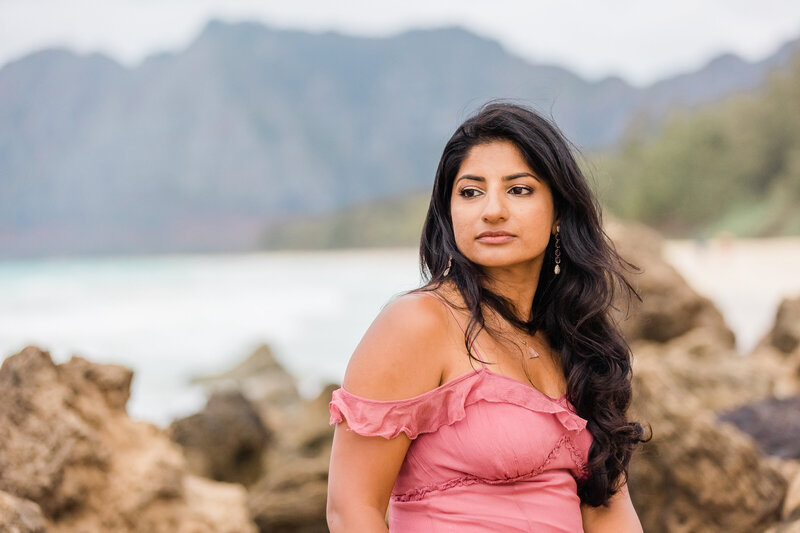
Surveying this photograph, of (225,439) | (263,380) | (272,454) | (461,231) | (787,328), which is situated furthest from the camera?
(263,380)

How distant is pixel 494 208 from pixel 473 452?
1.65 ft

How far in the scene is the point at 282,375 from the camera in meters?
12.2

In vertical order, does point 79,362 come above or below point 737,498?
above

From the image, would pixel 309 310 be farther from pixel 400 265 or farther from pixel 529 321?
pixel 529 321

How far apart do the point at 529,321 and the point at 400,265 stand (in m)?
38.2

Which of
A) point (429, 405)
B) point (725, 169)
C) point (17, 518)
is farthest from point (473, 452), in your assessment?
point (725, 169)

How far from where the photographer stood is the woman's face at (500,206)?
6.40 ft

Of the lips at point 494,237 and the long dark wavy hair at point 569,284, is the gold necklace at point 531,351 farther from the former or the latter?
the lips at point 494,237

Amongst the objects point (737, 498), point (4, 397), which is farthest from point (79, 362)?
point (737, 498)

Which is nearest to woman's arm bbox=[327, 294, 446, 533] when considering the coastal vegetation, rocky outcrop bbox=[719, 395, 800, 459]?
rocky outcrop bbox=[719, 395, 800, 459]

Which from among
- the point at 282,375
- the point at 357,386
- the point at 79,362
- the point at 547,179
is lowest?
the point at 282,375

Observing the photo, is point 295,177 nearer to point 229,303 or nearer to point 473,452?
point 229,303

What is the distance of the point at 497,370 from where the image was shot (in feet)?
6.12

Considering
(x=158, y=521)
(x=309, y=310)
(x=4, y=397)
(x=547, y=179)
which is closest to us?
(x=547, y=179)
